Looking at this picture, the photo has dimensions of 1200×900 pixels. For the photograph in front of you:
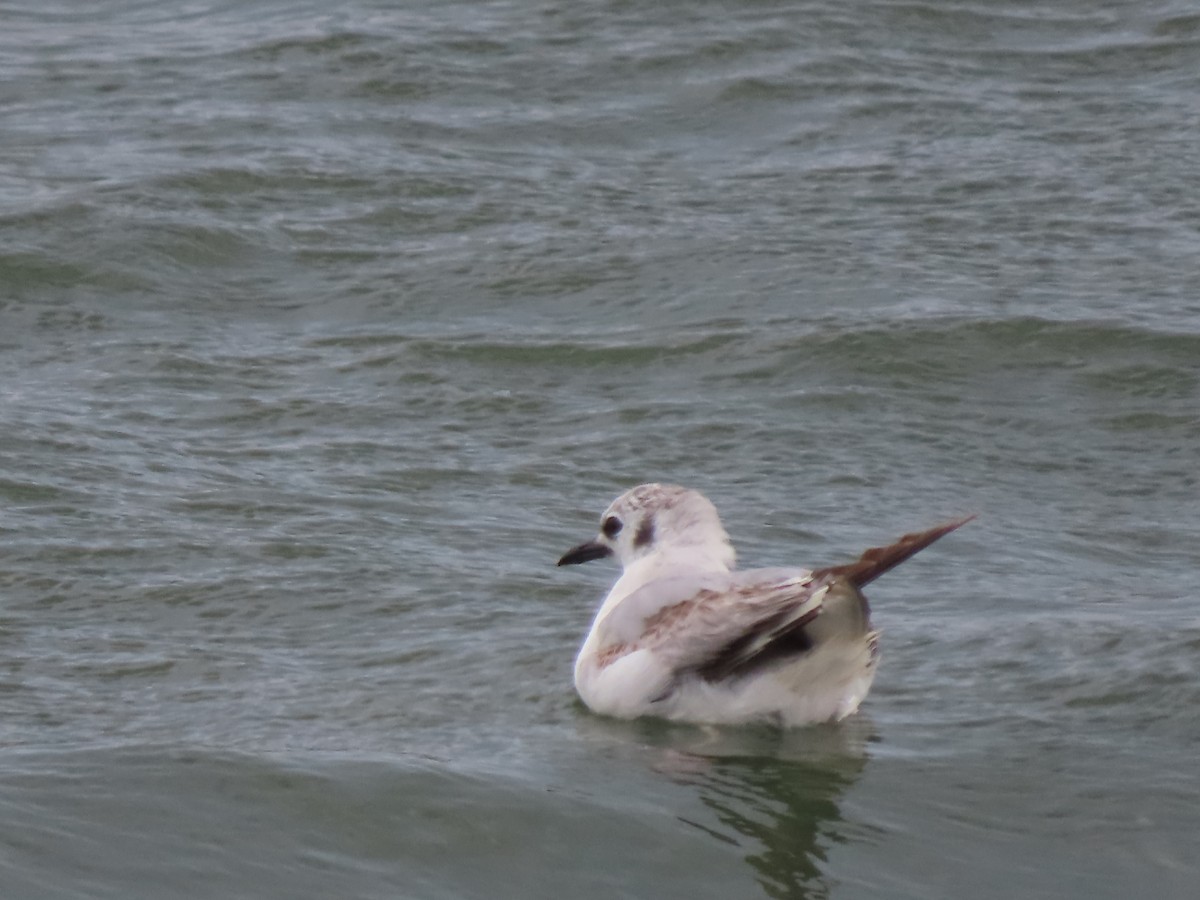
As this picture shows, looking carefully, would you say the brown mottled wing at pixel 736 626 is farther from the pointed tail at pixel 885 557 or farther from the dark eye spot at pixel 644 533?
the dark eye spot at pixel 644 533

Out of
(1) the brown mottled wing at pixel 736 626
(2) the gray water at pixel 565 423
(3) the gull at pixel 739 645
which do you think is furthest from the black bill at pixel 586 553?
(1) the brown mottled wing at pixel 736 626

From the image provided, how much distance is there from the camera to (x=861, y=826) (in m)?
5.88

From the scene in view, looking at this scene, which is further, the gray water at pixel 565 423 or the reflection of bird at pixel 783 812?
the gray water at pixel 565 423

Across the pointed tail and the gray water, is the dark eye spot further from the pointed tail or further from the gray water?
the pointed tail

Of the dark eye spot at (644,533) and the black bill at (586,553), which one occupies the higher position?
the dark eye spot at (644,533)

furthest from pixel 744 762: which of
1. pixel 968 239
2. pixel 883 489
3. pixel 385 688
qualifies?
pixel 968 239

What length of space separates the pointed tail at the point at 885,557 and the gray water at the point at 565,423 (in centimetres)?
56

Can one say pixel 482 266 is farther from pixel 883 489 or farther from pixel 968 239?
pixel 883 489

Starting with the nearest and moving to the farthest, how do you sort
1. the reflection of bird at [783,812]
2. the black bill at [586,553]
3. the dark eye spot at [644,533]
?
the reflection of bird at [783,812] < the dark eye spot at [644,533] < the black bill at [586,553]

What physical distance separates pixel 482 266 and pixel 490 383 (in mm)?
1505

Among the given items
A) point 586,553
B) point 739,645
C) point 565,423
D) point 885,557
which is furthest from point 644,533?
point 565,423

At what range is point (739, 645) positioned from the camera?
6.32m

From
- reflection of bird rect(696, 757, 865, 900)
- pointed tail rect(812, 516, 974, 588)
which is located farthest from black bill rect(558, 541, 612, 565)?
pointed tail rect(812, 516, 974, 588)

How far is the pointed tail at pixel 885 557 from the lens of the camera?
597 cm
